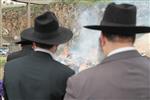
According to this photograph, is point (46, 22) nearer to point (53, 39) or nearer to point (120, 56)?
point (53, 39)

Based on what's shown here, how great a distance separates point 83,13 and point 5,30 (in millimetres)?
12653

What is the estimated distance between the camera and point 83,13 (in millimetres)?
5871

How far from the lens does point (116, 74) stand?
2.27 metres

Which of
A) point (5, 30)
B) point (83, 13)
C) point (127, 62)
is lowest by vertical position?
point (5, 30)

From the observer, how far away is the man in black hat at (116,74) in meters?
2.25

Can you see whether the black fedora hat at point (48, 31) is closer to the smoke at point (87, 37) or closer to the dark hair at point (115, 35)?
the dark hair at point (115, 35)

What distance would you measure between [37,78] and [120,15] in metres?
1.02

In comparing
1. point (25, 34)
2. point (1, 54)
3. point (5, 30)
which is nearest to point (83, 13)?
point (25, 34)

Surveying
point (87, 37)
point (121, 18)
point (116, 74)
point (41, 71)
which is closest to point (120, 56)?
point (116, 74)

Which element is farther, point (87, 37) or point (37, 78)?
point (87, 37)

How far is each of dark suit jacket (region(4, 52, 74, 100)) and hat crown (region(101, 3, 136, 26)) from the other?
34.5 inches

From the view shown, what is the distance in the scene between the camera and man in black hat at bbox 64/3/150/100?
2.25 m

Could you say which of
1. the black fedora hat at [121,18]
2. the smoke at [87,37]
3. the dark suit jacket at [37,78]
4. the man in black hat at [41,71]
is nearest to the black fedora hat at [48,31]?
the man in black hat at [41,71]

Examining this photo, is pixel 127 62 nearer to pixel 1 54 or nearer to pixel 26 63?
pixel 26 63
